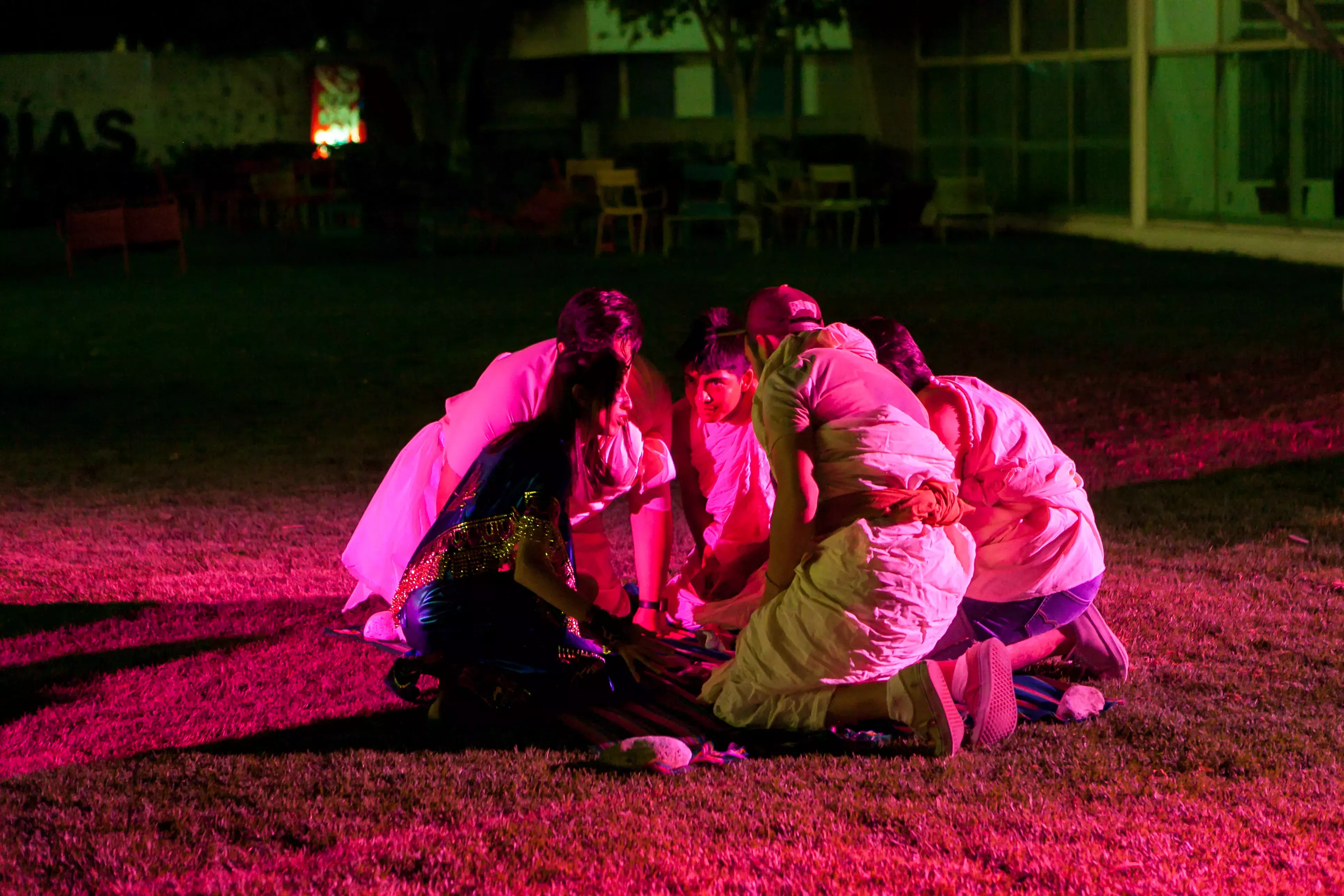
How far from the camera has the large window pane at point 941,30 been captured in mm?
23438

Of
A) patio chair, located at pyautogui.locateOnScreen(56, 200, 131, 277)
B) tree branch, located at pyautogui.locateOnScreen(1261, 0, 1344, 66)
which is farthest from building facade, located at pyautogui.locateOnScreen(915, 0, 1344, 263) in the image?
patio chair, located at pyautogui.locateOnScreen(56, 200, 131, 277)

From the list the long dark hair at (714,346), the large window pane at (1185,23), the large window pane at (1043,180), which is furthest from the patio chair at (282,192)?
the long dark hair at (714,346)

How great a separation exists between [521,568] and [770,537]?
61 cm

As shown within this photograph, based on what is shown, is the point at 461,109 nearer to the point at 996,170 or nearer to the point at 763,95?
the point at 763,95

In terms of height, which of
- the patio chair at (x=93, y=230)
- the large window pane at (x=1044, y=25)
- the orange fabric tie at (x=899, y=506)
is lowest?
the orange fabric tie at (x=899, y=506)

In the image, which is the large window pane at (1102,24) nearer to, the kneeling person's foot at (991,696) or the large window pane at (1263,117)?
the large window pane at (1263,117)

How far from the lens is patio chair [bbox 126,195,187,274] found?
59.5ft

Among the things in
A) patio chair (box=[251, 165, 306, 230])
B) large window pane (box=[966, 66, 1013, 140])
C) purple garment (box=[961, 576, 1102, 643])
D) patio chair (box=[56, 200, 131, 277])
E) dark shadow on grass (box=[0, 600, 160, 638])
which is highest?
large window pane (box=[966, 66, 1013, 140])

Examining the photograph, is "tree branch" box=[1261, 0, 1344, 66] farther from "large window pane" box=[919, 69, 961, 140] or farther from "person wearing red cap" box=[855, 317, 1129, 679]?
"large window pane" box=[919, 69, 961, 140]

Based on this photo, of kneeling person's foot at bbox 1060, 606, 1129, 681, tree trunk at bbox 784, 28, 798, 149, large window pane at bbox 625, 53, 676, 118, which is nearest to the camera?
kneeling person's foot at bbox 1060, 606, 1129, 681

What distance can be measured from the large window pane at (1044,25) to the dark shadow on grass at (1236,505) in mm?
14789

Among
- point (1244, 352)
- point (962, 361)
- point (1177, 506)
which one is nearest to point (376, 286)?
point (962, 361)

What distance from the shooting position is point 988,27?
74.7 feet

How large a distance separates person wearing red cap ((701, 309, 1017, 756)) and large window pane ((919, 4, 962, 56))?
817 inches
